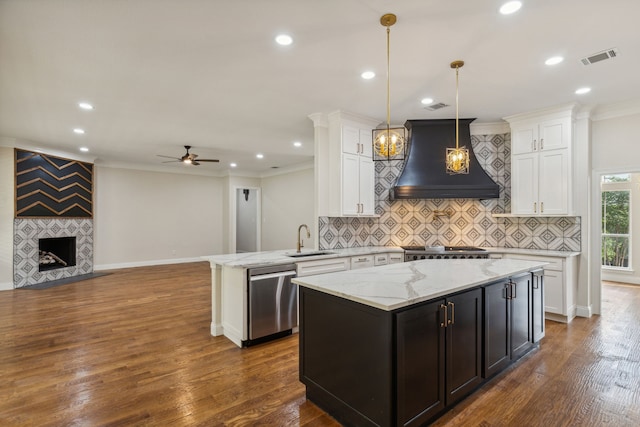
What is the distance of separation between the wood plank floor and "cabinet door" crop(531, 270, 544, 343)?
0.22 m

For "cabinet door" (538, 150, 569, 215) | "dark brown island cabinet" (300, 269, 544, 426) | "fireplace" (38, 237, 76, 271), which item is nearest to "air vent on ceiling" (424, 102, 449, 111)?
"cabinet door" (538, 150, 569, 215)

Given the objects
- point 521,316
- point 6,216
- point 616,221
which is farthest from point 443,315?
point 6,216

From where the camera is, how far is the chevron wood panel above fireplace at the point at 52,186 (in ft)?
19.7

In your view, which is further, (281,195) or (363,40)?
(281,195)

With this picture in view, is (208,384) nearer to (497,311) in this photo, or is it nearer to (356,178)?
(497,311)

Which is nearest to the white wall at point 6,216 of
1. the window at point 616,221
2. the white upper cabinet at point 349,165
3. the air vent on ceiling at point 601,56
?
Result: the white upper cabinet at point 349,165

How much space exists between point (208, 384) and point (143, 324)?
189 centimetres

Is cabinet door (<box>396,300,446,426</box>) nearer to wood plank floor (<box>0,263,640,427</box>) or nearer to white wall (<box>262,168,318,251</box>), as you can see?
wood plank floor (<box>0,263,640,427</box>)

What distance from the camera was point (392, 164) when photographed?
5098 mm

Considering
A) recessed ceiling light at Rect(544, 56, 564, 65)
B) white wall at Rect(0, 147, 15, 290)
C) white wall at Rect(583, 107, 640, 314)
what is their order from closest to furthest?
1. recessed ceiling light at Rect(544, 56, 564, 65)
2. white wall at Rect(583, 107, 640, 314)
3. white wall at Rect(0, 147, 15, 290)

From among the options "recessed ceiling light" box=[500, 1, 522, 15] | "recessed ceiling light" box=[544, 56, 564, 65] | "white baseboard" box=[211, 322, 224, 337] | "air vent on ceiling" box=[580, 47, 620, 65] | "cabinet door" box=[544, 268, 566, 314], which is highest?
"recessed ceiling light" box=[500, 1, 522, 15]

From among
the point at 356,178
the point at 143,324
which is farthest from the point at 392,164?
the point at 143,324

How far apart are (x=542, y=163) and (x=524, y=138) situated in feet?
1.41

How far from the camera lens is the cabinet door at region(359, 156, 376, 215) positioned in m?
4.64
